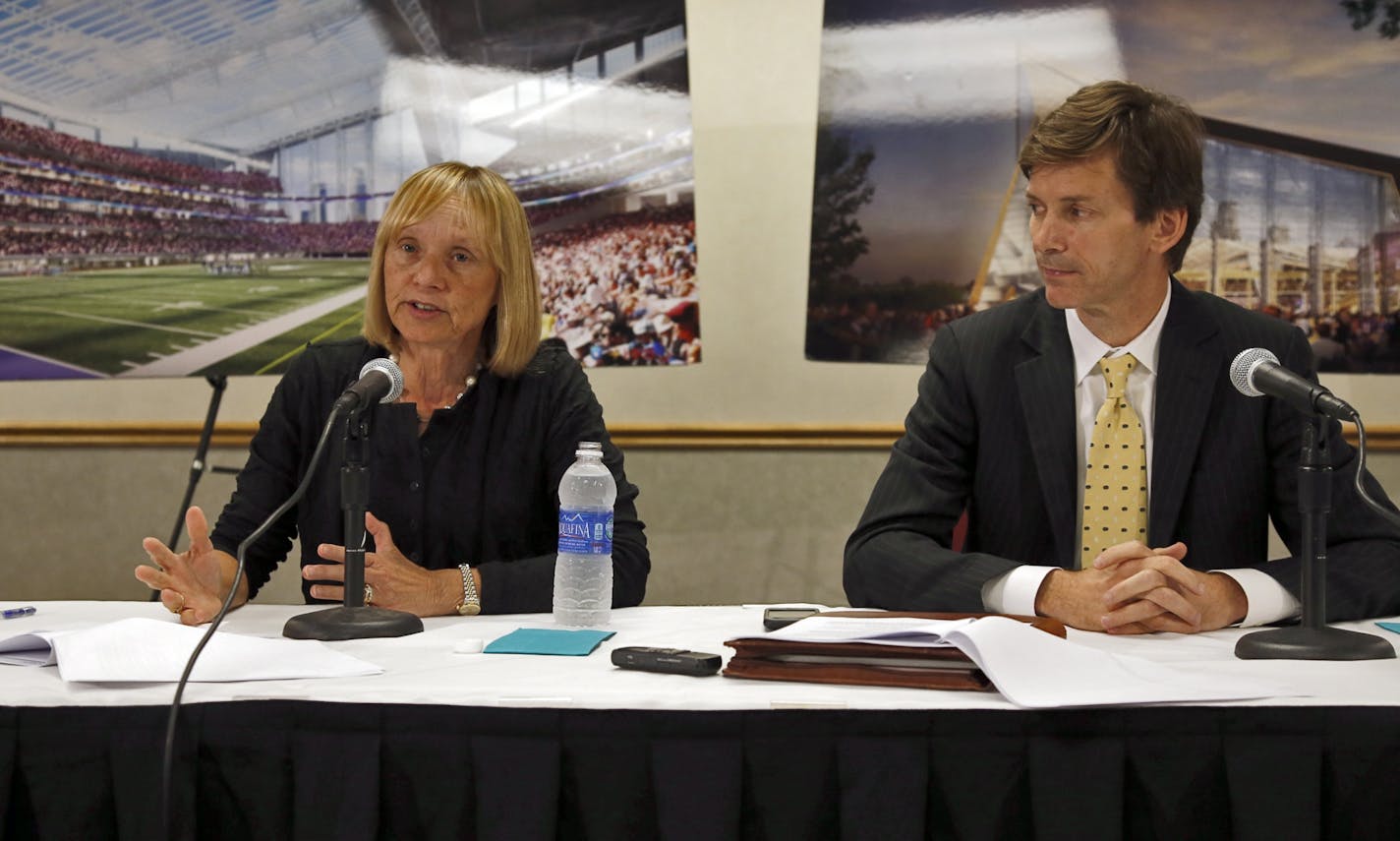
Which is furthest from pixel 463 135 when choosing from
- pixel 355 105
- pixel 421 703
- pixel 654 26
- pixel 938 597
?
pixel 421 703

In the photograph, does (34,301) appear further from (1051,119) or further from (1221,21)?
(1221,21)

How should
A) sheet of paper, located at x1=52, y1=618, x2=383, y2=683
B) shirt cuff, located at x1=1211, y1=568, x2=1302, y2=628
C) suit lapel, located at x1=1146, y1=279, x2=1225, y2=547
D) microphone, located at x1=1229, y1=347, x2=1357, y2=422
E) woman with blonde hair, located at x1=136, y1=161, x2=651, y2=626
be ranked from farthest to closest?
woman with blonde hair, located at x1=136, y1=161, x2=651, y2=626
suit lapel, located at x1=1146, y1=279, x2=1225, y2=547
shirt cuff, located at x1=1211, y1=568, x2=1302, y2=628
microphone, located at x1=1229, y1=347, x2=1357, y2=422
sheet of paper, located at x1=52, y1=618, x2=383, y2=683

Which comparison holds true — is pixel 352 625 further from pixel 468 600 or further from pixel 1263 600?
pixel 1263 600

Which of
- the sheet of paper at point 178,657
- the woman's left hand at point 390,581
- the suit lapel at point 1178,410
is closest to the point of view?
the sheet of paper at point 178,657

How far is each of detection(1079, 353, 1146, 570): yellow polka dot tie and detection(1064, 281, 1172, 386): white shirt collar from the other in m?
0.07

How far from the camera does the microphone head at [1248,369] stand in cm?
134

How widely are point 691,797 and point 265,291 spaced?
2.63m

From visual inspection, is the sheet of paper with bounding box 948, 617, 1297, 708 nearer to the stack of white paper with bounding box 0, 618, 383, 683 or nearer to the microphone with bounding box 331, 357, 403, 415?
the stack of white paper with bounding box 0, 618, 383, 683

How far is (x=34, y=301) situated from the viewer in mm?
3316

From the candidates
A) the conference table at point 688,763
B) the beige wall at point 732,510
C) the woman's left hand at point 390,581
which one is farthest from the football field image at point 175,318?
the conference table at point 688,763

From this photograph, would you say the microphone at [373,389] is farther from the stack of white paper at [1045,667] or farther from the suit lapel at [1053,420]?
the suit lapel at [1053,420]

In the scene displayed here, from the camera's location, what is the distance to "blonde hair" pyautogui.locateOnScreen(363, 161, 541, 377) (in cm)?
196

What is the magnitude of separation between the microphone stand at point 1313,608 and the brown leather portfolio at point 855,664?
38cm

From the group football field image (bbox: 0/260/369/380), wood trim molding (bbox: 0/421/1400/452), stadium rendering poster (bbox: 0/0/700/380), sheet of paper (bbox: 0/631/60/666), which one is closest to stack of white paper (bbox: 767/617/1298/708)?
sheet of paper (bbox: 0/631/60/666)
